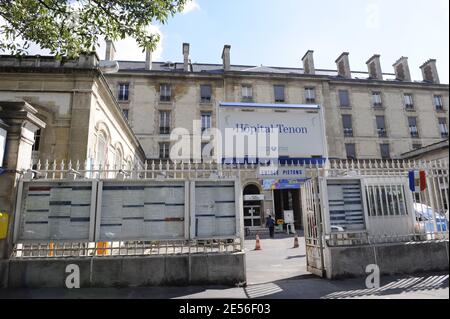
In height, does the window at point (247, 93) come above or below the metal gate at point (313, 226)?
above

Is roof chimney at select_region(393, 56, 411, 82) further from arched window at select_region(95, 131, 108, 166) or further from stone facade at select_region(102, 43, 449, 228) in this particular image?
arched window at select_region(95, 131, 108, 166)

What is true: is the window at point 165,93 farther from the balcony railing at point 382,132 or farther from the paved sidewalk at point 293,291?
the paved sidewalk at point 293,291

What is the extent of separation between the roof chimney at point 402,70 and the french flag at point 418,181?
32731mm

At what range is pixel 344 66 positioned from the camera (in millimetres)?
32219

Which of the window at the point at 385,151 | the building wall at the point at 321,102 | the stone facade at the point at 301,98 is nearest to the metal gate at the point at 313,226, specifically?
the stone facade at the point at 301,98

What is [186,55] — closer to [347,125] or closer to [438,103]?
[347,125]

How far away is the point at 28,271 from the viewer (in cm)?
526

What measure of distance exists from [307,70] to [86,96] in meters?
26.3

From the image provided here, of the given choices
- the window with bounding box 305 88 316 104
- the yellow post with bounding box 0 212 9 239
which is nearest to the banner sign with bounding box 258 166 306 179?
the yellow post with bounding box 0 212 9 239

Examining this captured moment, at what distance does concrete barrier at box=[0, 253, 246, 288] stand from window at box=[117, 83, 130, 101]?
77.6 ft

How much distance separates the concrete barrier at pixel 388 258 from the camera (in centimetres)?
586

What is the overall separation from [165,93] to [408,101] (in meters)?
26.3

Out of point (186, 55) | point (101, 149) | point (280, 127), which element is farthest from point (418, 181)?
point (186, 55)

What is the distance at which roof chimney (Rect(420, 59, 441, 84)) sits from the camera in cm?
3366
